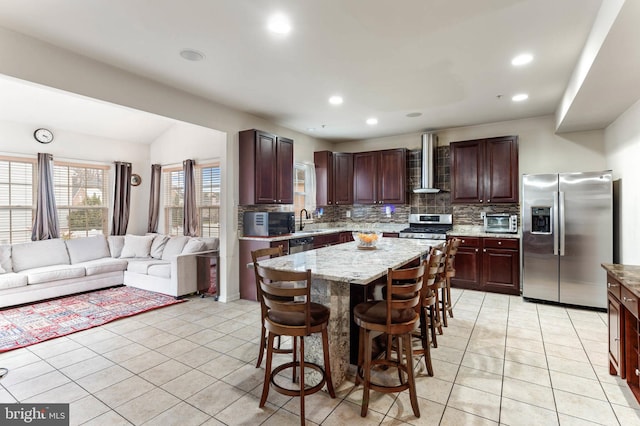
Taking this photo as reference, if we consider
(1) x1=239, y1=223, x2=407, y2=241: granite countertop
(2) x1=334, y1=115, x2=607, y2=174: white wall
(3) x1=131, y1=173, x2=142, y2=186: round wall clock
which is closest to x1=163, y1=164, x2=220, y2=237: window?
(3) x1=131, y1=173, x2=142, y2=186: round wall clock

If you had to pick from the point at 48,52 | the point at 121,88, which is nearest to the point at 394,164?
the point at 121,88

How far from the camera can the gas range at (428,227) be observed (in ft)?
18.0

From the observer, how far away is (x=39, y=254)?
5.03m

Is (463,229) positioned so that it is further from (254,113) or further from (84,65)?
(84,65)

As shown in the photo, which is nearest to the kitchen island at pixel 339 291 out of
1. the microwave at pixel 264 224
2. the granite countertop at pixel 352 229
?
the microwave at pixel 264 224

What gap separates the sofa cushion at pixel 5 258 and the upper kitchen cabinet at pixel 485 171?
7.02 m

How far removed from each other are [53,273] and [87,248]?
94 centimetres

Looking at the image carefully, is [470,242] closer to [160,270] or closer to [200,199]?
[160,270]

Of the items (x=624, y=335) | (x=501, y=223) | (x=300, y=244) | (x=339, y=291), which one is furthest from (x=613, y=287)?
(x=300, y=244)

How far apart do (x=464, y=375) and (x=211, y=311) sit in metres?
3.09

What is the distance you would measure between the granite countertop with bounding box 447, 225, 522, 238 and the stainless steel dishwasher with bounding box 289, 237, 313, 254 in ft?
7.64

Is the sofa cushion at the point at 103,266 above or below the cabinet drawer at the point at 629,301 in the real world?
below

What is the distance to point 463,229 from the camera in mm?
5789

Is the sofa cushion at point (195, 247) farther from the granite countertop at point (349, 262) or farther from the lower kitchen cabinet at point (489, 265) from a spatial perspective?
the lower kitchen cabinet at point (489, 265)
